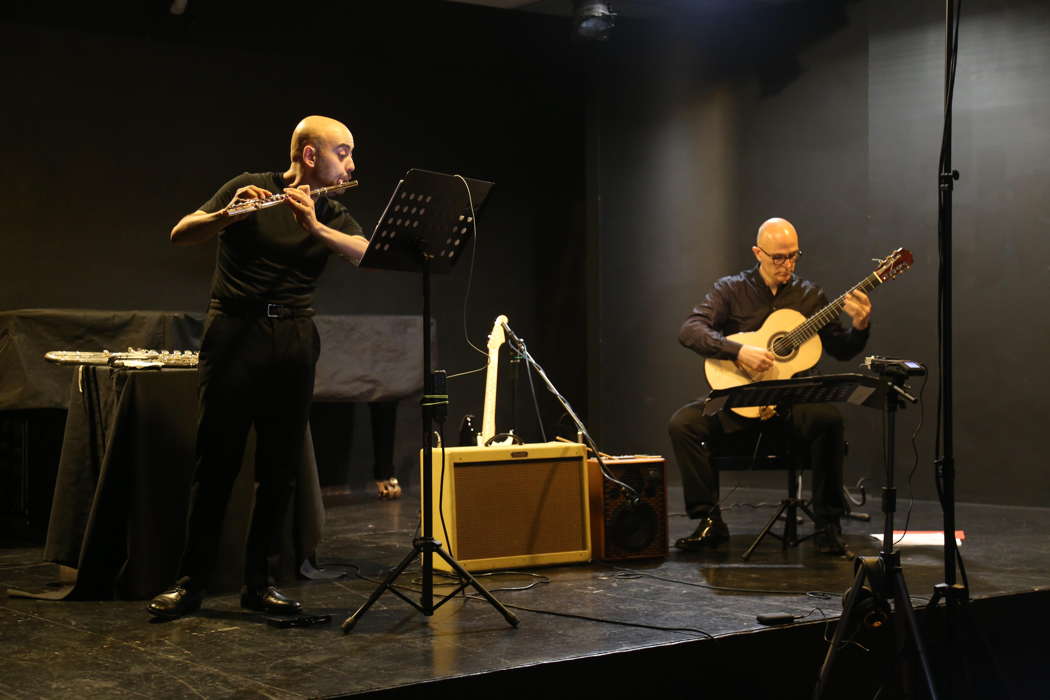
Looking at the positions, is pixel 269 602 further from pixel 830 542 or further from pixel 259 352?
pixel 830 542

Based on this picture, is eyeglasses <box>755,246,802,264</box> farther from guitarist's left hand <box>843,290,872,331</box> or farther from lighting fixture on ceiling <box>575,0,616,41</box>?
lighting fixture on ceiling <box>575,0,616,41</box>

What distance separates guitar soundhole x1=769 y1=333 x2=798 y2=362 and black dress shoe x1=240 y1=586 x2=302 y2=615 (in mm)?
2493

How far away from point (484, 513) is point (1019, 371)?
3.53m

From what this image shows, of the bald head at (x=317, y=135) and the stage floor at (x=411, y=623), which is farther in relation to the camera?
the bald head at (x=317, y=135)

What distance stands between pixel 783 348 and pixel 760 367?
188 millimetres

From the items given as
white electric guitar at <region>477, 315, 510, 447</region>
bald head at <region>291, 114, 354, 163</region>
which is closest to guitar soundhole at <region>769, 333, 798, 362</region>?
white electric guitar at <region>477, 315, 510, 447</region>

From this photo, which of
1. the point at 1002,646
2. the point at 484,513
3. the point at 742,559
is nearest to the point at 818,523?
the point at 742,559

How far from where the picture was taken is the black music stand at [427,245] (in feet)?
11.1

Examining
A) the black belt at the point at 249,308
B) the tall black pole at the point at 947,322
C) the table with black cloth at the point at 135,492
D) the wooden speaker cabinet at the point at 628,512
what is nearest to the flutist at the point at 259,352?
the black belt at the point at 249,308

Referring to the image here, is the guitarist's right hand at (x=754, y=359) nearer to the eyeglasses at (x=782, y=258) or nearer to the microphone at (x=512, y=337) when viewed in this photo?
the eyeglasses at (x=782, y=258)

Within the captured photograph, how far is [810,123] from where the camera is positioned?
7.05 m

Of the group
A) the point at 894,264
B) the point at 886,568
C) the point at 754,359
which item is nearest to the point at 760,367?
the point at 754,359

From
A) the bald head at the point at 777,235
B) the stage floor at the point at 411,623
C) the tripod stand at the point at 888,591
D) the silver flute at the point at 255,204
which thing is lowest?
the stage floor at the point at 411,623

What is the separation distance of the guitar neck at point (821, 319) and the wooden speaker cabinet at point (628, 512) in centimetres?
91
